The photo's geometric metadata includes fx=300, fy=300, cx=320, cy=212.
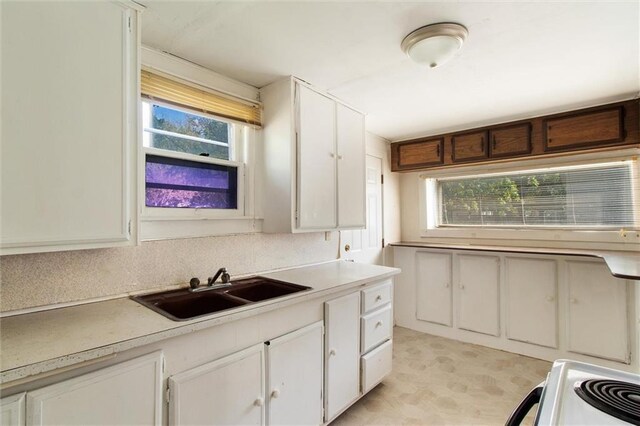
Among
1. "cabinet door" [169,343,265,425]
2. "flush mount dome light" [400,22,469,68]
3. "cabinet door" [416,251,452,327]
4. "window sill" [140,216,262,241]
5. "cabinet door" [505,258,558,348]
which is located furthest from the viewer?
"cabinet door" [416,251,452,327]

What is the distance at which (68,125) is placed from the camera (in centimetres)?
115

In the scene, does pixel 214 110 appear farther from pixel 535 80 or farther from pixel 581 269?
pixel 581 269

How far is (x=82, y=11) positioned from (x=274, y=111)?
1.17 metres

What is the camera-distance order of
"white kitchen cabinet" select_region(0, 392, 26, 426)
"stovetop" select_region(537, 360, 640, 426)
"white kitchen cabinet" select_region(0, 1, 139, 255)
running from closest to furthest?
"stovetop" select_region(537, 360, 640, 426)
"white kitchen cabinet" select_region(0, 392, 26, 426)
"white kitchen cabinet" select_region(0, 1, 139, 255)

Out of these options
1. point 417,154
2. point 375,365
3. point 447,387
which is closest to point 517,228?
point 417,154

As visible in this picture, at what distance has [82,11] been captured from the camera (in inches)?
46.6

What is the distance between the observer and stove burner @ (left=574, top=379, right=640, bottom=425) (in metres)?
0.62

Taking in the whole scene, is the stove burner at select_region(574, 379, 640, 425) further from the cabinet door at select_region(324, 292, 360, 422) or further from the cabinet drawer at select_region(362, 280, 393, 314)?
the cabinet drawer at select_region(362, 280, 393, 314)

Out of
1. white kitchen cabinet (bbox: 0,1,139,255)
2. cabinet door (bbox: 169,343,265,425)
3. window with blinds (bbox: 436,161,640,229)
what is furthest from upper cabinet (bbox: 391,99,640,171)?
white kitchen cabinet (bbox: 0,1,139,255)

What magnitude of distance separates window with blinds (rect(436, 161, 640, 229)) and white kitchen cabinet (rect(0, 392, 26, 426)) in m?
3.80

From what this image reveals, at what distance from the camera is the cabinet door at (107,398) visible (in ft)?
3.00

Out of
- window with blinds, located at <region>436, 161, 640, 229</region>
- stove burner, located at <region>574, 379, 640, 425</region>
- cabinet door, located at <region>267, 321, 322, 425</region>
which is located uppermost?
window with blinds, located at <region>436, 161, 640, 229</region>

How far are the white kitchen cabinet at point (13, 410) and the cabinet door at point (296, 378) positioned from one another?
88 centimetres

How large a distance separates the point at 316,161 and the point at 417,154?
1.80 metres
